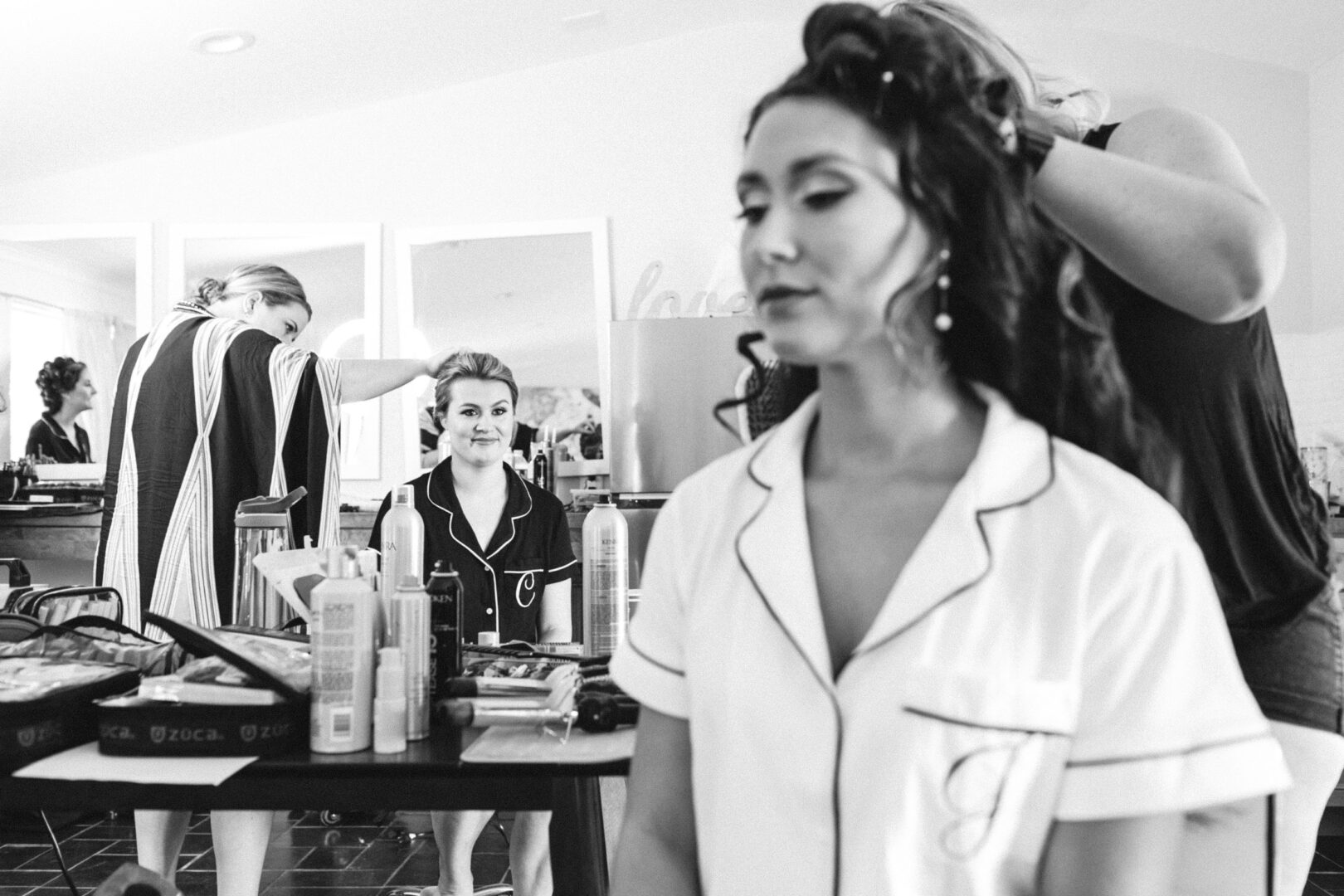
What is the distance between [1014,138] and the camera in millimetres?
865

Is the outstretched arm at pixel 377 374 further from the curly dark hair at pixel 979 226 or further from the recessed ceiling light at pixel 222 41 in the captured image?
the curly dark hair at pixel 979 226

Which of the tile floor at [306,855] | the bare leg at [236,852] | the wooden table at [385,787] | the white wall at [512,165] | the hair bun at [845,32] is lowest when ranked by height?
the tile floor at [306,855]

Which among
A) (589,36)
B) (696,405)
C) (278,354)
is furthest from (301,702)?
(589,36)

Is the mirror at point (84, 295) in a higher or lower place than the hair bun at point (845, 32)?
higher

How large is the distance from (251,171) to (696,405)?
2244 mm

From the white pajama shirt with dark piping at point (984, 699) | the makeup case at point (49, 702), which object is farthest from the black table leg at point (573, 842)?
the makeup case at point (49, 702)

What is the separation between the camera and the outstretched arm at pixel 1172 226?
89 centimetres

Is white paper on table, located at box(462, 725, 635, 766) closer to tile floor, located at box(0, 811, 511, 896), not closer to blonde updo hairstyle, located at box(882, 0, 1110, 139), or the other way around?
blonde updo hairstyle, located at box(882, 0, 1110, 139)

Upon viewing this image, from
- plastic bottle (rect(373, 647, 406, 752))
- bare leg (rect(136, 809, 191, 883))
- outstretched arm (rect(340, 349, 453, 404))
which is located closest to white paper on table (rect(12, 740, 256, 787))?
plastic bottle (rect(373, 647, 406, 752))

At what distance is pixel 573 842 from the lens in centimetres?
131

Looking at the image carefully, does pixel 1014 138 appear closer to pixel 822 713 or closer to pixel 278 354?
pixel 822 713

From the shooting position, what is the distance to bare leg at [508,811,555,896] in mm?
2328

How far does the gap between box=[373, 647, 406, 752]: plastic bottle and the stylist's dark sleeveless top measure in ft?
2.96

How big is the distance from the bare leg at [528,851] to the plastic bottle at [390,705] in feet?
3.47
